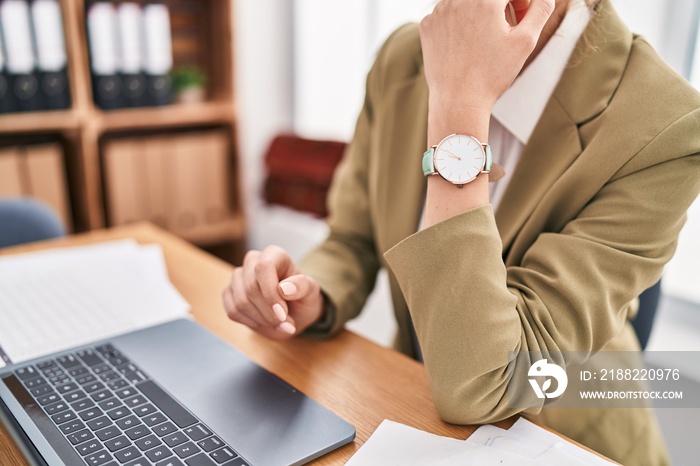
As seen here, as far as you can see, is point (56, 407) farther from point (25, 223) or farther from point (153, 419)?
point (25, 223)

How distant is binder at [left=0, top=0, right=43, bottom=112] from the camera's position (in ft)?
6.59

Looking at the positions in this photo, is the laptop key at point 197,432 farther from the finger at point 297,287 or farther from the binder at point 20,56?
the binder at point 20,56

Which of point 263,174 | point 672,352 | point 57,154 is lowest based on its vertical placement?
point 672,352

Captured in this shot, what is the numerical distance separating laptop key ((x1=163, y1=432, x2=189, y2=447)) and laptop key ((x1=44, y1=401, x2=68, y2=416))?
13 centimetres

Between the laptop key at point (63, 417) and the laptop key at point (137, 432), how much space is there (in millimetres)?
71

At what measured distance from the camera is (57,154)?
7.36 ft

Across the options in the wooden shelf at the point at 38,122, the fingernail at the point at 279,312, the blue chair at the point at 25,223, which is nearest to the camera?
the fingernail at the point at 279,312

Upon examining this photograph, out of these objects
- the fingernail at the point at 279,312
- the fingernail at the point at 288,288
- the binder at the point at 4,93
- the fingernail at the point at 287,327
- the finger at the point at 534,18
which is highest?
the finger at the point at 534,18

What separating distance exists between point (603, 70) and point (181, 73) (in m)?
2.06

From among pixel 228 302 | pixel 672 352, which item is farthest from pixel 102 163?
pixel 672 352

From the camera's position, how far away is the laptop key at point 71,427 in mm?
609

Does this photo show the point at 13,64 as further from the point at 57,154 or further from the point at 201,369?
the point at 201,369

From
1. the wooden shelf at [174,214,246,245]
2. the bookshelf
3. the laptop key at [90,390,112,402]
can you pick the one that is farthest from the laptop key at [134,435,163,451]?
the wooden shelf at [174,214,246,245]

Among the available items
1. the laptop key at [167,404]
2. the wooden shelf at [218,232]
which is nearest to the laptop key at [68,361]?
the laptop key at [167,404]
